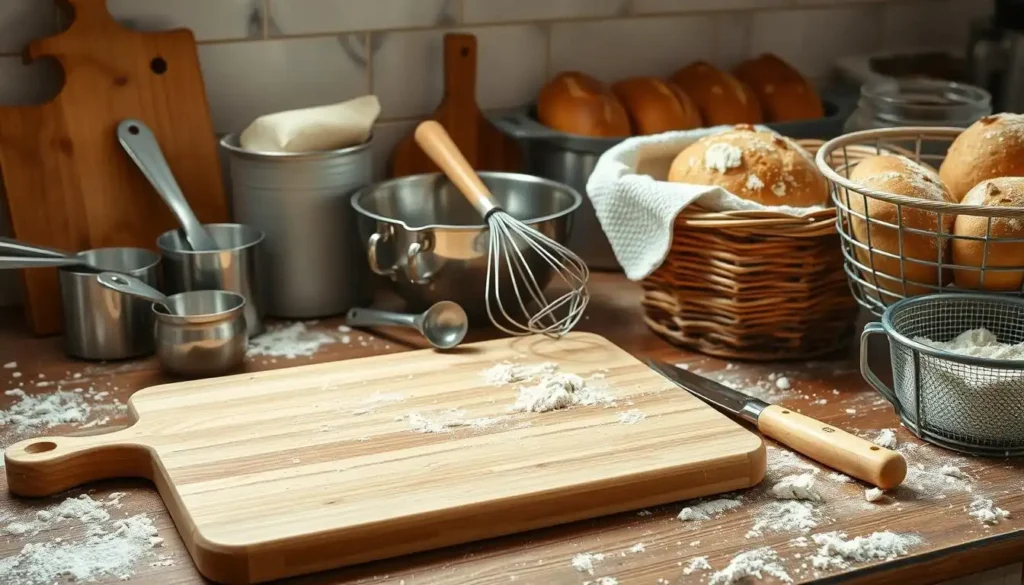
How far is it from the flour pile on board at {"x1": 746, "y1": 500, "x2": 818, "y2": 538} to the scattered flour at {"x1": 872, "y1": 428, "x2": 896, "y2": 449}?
0.35ft

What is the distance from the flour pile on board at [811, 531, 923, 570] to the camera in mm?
699

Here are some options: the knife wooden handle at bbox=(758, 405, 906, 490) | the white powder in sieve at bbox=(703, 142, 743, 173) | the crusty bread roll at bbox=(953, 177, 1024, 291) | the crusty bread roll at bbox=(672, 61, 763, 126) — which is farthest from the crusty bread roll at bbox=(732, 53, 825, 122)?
the knife wooden handle at bbox=(758, 405, 906, 490)

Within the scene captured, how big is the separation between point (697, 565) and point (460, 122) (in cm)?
64

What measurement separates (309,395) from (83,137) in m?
0.35

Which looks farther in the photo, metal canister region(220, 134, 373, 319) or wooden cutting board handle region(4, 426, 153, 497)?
metal canister region(220, 134, 373, 319)

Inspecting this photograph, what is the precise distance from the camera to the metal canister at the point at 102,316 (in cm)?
95

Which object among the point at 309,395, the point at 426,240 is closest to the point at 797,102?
the point at 426,240

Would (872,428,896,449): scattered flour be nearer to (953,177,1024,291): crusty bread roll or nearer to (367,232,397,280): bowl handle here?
(953,177,1024,291): crusty bread roll

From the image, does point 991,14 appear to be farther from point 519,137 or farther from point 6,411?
point 6,411

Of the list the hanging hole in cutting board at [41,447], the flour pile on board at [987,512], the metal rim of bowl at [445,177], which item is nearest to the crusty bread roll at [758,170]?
the metal rim of bowl at [445,177]

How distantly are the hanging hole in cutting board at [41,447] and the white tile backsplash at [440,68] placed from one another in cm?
54

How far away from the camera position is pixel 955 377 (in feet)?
2.64

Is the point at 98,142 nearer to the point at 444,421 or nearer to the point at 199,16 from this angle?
the point at 199,16

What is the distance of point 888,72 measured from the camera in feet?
4.60
